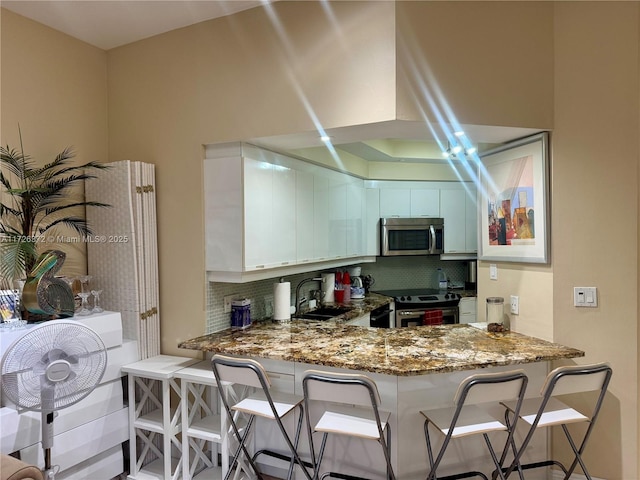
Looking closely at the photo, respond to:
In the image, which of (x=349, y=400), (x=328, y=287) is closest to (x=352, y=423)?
(x=349, y=400)

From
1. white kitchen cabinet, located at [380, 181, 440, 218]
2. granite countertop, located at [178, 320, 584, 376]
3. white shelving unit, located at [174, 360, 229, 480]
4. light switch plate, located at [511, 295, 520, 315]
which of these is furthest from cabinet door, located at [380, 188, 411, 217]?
white shelving unit, located at [174, 360, 229, 480]

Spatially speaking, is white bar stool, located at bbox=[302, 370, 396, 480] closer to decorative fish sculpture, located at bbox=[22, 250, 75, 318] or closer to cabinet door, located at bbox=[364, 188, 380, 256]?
decorative fish sculpture, located at bbox=[22, 250, 75, 318]

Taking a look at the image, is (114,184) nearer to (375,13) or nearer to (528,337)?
(375,13)

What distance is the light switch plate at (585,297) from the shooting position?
101 inches

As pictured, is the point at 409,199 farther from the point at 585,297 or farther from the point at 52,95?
the point at 52,95

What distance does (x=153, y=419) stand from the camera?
2.84 m

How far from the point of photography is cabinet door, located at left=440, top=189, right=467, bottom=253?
17.1 feet

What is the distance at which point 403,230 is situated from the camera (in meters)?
5.08

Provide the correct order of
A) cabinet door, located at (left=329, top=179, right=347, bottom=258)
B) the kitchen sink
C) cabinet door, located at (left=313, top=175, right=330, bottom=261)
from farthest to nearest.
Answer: cabinet door, located at (left=329, top=179, right=347, bottom=258) < the kitchen sink < cabinet door, located at (left=313, top=175, right=330, bottom=261)

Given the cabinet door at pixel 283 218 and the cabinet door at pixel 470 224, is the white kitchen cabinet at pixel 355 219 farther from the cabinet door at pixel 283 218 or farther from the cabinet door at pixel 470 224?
the cabinet door at pixel 470 224

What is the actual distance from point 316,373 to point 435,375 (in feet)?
2.38

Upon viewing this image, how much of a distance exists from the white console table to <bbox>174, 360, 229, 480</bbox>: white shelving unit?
0.45 metres

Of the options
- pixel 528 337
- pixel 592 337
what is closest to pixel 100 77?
pixel 528 337

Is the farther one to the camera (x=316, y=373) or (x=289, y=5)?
(x=289, y=5)
